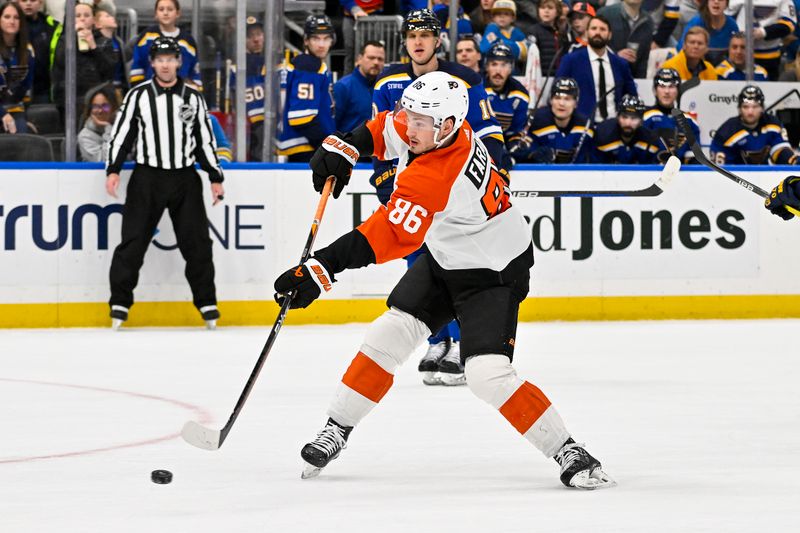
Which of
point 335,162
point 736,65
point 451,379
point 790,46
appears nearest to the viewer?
point 335,162

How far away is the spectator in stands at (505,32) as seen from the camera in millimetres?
8852

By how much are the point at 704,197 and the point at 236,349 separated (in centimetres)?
335

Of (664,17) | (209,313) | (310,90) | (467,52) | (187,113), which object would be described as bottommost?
(209,313)

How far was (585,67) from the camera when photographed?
8773 millimetres

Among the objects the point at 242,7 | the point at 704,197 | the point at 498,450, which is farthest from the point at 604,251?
the point at 498,450

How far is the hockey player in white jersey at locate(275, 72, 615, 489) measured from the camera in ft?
11.5

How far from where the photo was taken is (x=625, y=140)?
8750 mm

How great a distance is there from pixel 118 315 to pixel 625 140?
10.9 ft

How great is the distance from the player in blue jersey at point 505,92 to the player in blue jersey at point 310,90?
0.95 meters

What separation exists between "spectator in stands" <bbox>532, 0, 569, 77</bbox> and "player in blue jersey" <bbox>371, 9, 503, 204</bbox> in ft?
11.0

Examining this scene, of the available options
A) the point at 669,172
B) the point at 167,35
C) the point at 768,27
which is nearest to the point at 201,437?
the point at 669,172

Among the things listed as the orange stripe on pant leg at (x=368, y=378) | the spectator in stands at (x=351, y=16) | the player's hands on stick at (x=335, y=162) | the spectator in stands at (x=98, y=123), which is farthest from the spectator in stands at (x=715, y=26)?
the orange stripe on pant leg at (x=368, y=378)

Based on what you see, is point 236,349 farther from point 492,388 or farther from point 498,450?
point 492,388

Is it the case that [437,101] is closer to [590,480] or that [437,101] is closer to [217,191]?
[590,480]
